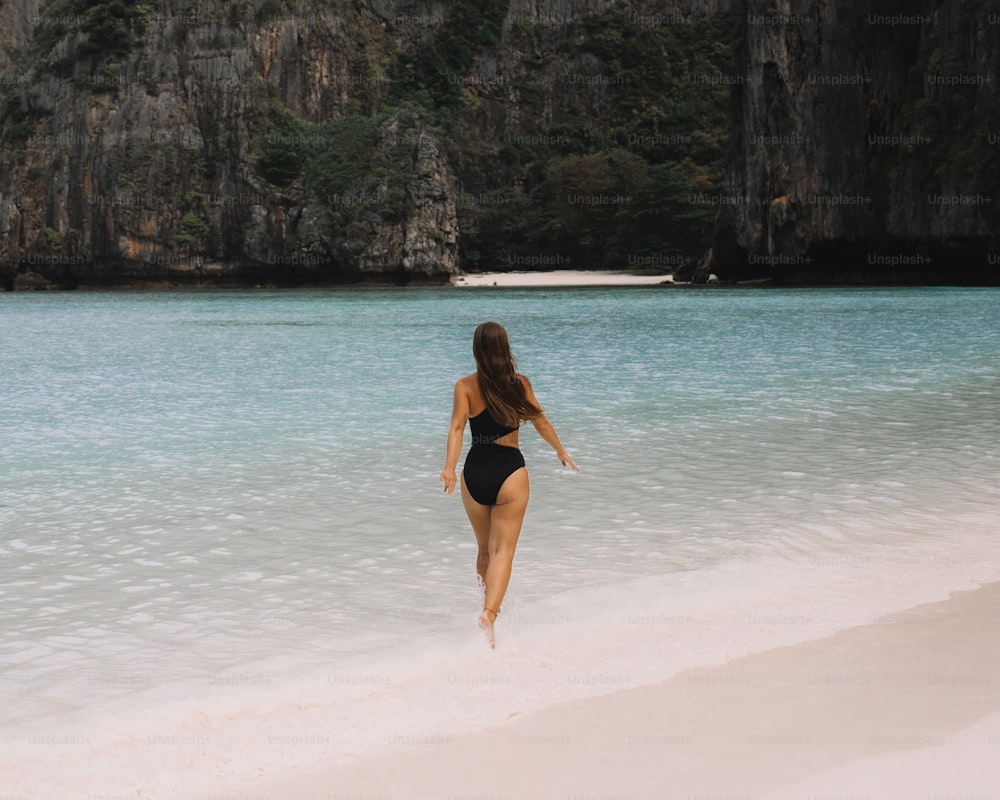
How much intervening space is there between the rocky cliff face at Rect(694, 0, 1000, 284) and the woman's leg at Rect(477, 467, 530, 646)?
122 feet

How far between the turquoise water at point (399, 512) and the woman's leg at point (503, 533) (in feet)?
0.52

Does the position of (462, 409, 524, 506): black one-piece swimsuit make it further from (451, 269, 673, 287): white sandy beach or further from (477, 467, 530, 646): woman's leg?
(451, 269, 673, 287): white sandy beach

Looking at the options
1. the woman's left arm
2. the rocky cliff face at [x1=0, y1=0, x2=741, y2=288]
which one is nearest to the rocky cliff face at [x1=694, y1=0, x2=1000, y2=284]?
the rocky cliff face at [x1=0, y1=0, x2=741, y2=288]

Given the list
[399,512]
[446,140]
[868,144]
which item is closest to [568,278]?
[446,140]

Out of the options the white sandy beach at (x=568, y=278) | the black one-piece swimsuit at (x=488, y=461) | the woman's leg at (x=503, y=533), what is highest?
the white sandy beach at (x=568, y=278)

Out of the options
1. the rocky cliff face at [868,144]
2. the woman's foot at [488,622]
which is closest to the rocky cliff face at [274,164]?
the rocky cliff face at [868,144]

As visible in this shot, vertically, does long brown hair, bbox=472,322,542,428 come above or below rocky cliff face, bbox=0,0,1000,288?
below

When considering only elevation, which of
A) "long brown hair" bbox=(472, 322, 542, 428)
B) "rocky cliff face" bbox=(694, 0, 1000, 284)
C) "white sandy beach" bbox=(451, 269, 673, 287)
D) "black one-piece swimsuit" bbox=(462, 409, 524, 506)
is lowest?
"black one-piece swimsuit" bbox=(462, 409, 524, 506)

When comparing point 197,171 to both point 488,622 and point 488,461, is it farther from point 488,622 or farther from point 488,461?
point 488,622

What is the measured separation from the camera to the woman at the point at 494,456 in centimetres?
412

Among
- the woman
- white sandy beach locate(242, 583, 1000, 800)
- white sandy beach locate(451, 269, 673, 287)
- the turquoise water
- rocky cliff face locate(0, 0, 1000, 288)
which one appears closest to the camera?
white sandy beach locate(242, 583, 1000, 800)

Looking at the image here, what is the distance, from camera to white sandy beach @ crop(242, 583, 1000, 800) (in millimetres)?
2949

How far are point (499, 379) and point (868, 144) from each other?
4441 cm

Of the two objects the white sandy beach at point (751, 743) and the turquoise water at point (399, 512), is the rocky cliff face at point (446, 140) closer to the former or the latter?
the turquoise water at point (399, 512)
